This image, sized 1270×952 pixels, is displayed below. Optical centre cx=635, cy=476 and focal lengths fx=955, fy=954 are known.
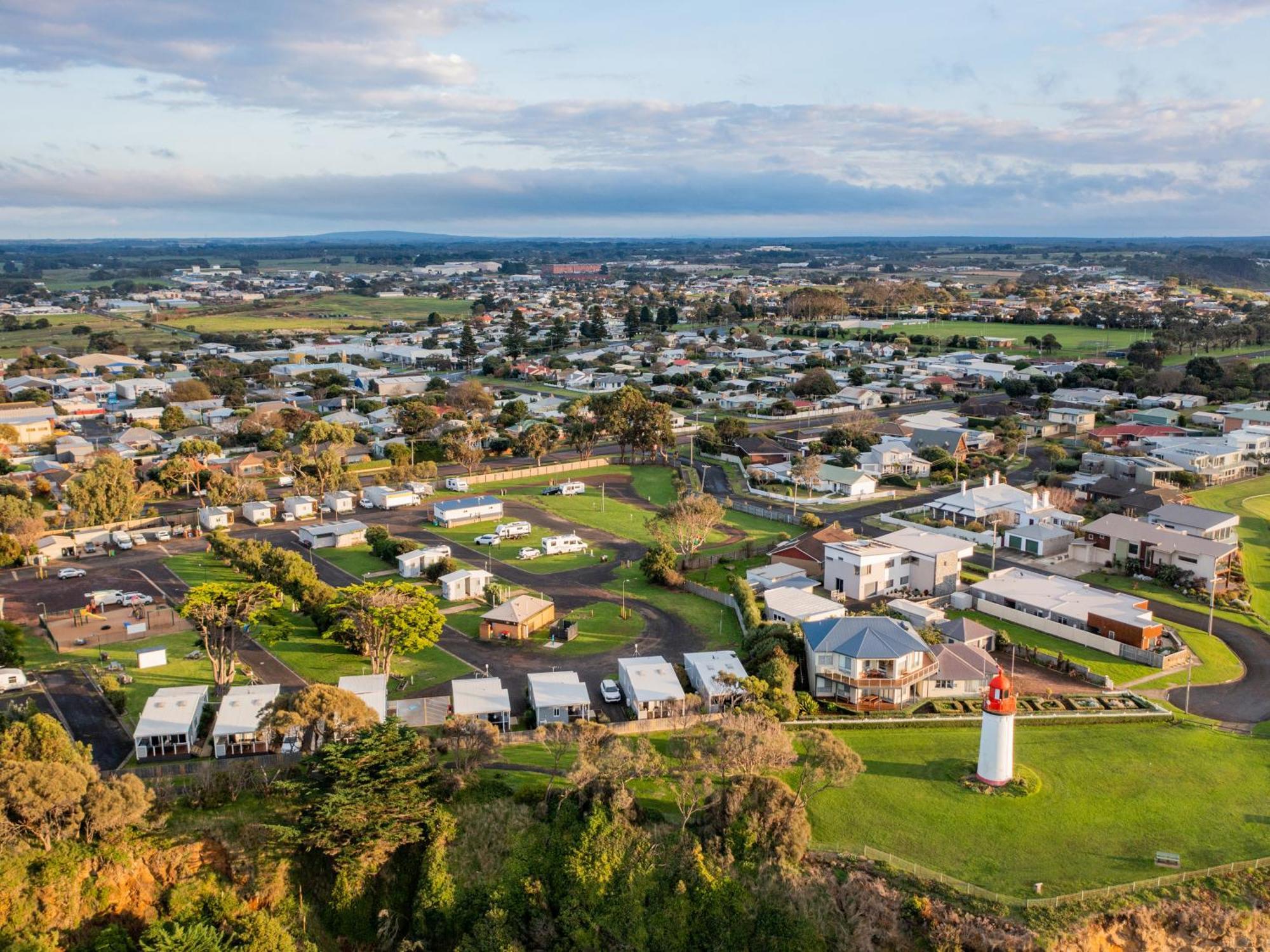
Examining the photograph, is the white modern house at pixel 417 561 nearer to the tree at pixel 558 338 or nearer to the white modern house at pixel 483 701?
the white modern house at pixel 483 701

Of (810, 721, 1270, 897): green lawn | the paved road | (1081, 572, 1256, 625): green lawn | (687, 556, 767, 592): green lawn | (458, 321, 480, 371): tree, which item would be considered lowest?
the paved road

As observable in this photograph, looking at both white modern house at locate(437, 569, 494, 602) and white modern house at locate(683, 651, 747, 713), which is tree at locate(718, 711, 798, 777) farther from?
white modern house at locate(437, 569, 494, 602)

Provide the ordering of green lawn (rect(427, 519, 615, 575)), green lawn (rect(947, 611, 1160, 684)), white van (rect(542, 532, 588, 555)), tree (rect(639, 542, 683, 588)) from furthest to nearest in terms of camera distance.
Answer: white van (rect(542, 532, 588, 555)) → green lawn (rect(427, 519, 615, 575)) → tree (rect(639, 542, 683, 588)) → green lawn (rect(947, 611, 1160, 684))

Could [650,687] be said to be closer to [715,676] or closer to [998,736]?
[715,676]

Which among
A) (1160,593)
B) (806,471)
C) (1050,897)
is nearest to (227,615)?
(1050,897)

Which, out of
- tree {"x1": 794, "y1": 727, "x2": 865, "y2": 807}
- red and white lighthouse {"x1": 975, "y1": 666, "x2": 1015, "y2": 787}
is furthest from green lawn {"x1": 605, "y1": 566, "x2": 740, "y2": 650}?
red and white lighthouse {"x1": 975, "y1": 666, "x2": 1015, "y2": 787}

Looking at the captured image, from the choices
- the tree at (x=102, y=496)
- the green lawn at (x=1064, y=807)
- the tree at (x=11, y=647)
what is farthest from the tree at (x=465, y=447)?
the green lawn at (x=1064, y=807)

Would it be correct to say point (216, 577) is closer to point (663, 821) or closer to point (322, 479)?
point (322, 479)
